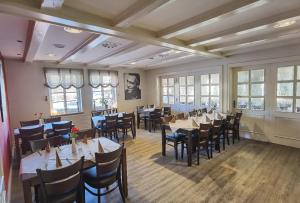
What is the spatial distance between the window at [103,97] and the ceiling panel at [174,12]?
4.52 m

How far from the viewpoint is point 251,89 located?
4.98m

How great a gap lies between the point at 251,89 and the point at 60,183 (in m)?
5.20

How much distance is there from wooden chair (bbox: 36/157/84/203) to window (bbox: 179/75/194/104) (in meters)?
5.37

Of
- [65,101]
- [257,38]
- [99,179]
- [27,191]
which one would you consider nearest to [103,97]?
[65,101]

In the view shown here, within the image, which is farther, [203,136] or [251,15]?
[203,136]

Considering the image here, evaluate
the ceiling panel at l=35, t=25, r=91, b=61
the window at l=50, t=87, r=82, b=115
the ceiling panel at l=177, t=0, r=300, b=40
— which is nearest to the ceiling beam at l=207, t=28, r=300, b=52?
the ceiling panel at l=177, t=0, r=300, b=40

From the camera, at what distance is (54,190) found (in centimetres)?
172

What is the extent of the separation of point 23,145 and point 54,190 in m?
2.54

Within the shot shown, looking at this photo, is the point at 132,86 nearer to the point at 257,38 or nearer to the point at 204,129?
the point at 204,129

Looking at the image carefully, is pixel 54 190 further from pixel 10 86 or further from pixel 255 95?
pixel 255 95

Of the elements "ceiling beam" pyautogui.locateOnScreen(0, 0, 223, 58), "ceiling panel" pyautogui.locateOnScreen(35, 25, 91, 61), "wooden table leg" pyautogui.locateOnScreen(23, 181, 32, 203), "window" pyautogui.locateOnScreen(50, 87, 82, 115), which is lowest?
"wooden table leg" pyautogui.locateOnScreen(23, 181, 32, 203)

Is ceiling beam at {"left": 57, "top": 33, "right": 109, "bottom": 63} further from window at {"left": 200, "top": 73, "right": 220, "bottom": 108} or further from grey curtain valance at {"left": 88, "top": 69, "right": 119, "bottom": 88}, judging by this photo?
window at {"left": 200, "top": 73, "right": 220, "bottom": 108}

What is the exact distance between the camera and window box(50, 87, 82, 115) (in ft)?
19.1

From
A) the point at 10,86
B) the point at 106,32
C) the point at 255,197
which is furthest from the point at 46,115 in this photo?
the point at 255,197
